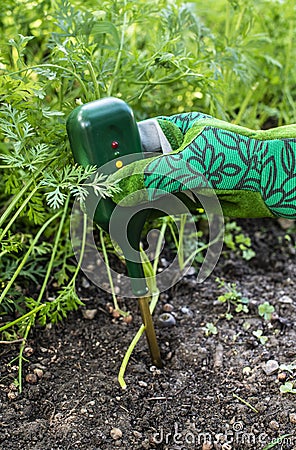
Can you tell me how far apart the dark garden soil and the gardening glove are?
0.34 metres

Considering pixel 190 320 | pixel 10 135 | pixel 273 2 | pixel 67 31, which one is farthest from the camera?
pixel 273 2

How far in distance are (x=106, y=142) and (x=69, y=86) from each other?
1.11 feet

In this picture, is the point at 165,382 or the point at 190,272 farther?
the point at 190,272

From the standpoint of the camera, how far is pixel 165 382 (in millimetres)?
1126

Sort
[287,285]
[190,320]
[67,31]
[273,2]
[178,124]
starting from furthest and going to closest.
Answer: [273,2], [287,285], [190,320], [67,31], [178,124]

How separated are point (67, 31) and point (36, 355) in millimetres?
638

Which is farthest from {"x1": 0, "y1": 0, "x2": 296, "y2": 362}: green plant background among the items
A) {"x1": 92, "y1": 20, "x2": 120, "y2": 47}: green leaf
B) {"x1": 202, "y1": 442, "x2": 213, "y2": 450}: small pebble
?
{"x1": 202, "y1": 442, "x2": 213, "y2": 450}: small pebble

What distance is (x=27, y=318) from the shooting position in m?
1.14

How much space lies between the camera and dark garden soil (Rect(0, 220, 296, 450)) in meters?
1.01

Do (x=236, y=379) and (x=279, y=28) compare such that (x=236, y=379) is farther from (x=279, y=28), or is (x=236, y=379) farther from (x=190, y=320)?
(x=279, y=28)

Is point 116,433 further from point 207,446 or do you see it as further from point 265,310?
point 265,310

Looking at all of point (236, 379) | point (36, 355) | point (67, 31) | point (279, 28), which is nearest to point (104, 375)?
point (36, 355)

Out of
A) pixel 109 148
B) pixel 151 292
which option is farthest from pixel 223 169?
pixel 151 292

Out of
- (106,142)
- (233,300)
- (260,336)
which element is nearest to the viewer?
(106,142)
